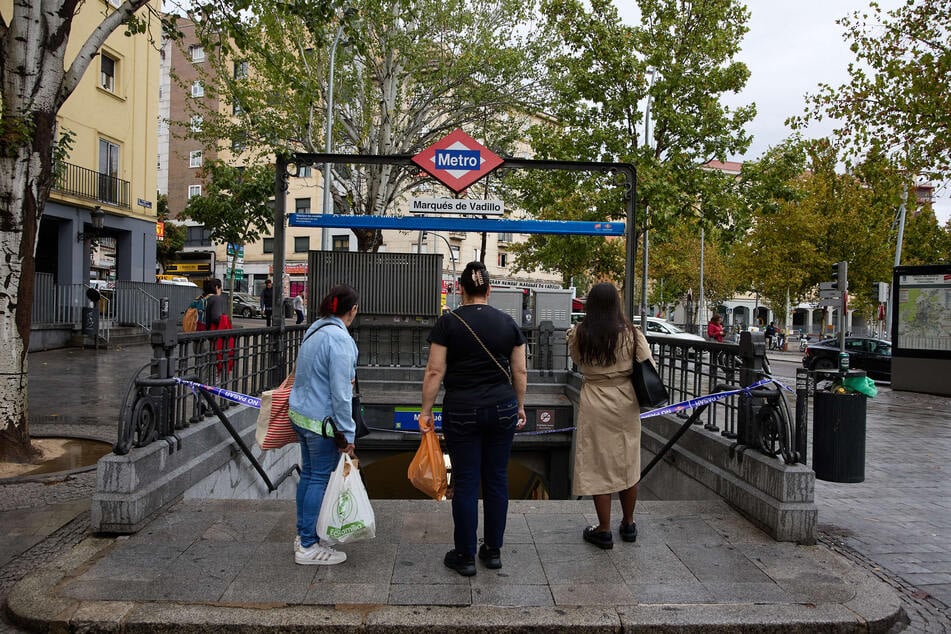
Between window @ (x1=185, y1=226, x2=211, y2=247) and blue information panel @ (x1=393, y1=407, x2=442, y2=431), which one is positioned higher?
window @ (x1=185, y1=226, x2=211, y2=247)

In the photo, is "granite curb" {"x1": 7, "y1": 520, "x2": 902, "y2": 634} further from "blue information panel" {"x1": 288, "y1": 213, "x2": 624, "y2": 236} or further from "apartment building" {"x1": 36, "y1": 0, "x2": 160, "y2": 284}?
"apartment building" {"x1": 36, "y1": 0, "x2": 160, "y2": 284}

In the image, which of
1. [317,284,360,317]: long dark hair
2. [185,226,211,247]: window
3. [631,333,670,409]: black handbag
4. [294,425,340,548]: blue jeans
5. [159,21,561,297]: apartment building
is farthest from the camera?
[185,226,211,247]: window

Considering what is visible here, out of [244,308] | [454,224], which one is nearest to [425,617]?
[454,224]

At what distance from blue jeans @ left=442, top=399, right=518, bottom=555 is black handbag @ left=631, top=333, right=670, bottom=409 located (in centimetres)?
92

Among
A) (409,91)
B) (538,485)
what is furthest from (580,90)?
(538,485)

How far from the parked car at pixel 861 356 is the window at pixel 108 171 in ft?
73.3

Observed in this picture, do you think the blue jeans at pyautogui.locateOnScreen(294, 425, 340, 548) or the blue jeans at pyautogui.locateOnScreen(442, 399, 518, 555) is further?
the blue jeans at pyautogui.locateOnScreen(294, 425, 340, 548)

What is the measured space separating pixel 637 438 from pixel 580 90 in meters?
17.7

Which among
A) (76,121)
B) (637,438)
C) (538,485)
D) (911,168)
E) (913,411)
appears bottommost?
(538,485)

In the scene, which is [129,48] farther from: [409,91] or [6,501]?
[6,501]

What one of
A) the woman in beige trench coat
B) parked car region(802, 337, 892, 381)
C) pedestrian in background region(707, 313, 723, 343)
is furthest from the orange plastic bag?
pedestrian in background region(707, 313, 723, 343)

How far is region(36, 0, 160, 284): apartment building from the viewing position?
2178 cm

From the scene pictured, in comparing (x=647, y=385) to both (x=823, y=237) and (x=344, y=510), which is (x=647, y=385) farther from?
(x=823, y=237)

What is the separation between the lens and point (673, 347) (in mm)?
7488
